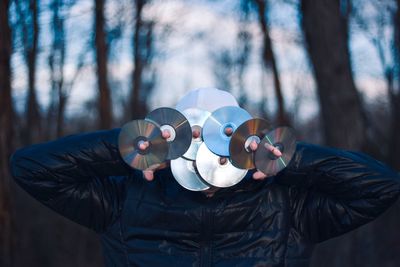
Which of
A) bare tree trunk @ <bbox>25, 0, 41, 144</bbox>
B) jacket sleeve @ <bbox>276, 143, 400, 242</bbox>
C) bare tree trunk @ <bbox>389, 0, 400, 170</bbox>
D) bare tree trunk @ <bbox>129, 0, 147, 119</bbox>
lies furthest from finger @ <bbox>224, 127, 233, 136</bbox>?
bare tree trunk @ <bbox>129, 0, 147, 119</bbox>

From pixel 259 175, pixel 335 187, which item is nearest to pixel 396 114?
pixel 335 187

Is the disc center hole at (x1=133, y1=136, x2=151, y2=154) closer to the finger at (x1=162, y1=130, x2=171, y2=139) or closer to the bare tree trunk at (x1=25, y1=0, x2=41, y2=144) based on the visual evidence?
the finger at (x1=162, y1=130, x2=171, y2=139)

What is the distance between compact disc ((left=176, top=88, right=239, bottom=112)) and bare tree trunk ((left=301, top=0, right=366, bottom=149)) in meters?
4.78

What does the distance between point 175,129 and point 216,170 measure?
0.27 m

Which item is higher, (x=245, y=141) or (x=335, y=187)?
(x=245, y=141)

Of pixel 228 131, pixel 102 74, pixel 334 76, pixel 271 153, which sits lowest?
pixel 271 153

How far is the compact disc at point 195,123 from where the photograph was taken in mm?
3005

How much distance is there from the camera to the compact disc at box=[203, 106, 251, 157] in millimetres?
2947

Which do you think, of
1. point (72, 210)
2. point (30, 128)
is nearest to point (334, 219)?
point (72, 210)

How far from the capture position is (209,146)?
2.95 meters

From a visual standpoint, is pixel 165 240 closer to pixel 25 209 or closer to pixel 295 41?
pixel 25 209

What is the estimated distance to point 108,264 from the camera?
320 centimetres

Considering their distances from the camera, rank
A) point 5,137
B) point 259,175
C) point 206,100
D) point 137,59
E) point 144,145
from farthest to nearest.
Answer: point 137,59 < point 5,137 < point 206,100 < point 259,175 < point 144,145

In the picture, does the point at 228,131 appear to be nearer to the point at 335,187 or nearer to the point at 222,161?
the point at 222,161
